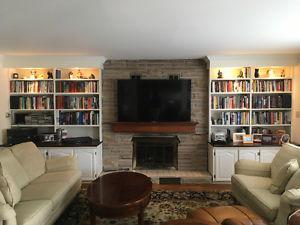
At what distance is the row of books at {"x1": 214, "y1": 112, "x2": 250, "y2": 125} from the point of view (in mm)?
4945

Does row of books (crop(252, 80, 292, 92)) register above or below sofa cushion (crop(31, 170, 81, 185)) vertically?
above

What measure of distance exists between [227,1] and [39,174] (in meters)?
3.37

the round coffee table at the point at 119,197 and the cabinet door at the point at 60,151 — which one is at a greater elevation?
the cabinet door at the point at 60,151

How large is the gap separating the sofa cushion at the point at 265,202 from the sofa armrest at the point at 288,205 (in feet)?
0.30

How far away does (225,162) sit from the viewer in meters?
4.65

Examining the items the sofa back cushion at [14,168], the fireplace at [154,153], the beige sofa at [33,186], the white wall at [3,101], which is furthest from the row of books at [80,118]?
the sofa back cushion at [14,168]

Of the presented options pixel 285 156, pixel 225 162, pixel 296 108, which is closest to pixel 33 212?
pixel 285 156

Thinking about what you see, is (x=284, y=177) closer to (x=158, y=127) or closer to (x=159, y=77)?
(x=158, y=127)

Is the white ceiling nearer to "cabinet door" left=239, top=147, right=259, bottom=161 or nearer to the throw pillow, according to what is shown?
the throw pillow

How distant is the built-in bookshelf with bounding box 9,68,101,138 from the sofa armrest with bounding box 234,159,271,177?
2835 mm

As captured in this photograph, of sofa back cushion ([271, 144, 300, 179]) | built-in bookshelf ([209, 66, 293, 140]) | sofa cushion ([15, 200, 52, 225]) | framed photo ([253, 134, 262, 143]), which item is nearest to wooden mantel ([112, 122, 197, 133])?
built-in bookshelf ([209, 66, 293, 140])

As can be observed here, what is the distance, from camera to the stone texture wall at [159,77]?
5145 mm

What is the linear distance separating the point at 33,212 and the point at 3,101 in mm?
3171

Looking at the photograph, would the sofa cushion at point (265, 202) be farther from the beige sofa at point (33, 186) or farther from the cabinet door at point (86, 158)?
the cabinet door at point (86, 158)
